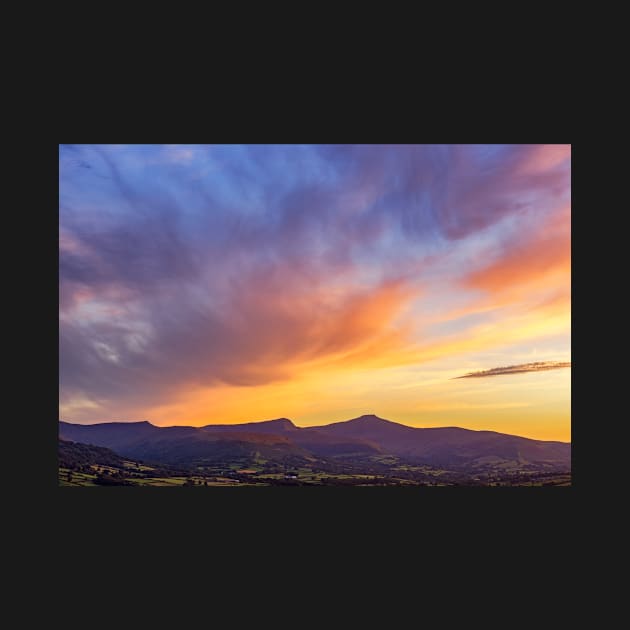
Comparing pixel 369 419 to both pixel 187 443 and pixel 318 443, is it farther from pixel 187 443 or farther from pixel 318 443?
pixel 187 443

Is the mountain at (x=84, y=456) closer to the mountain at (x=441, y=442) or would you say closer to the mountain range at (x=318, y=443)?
the mountain range at (x=318, y=443)

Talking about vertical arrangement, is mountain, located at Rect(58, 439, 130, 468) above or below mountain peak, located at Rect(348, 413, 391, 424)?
below

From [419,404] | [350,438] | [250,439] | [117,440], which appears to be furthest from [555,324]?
[117,440]

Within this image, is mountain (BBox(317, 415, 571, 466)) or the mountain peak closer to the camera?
mountain (BBox(317, 415, 571, 466))

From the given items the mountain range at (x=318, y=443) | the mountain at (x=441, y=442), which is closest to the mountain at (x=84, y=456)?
the mountain range at (x=318, y=443)

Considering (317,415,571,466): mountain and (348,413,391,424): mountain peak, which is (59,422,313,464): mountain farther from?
(348,413,391,424): mountain peak

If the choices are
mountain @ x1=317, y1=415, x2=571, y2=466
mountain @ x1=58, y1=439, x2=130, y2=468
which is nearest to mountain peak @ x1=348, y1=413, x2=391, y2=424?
mountain @ x1=317, y1=415, x2=571, y2=466

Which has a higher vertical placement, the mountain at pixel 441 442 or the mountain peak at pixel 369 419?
the mountain peak at pixel 369 419

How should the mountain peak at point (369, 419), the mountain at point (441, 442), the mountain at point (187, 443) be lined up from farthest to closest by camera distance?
the mountain at point (187, 443) < the mountain peak at point (369, 419) < the mountain at point (441, 442)
